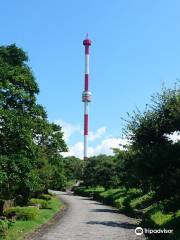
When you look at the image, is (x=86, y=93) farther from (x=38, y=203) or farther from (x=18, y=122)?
(x=18, y=122)

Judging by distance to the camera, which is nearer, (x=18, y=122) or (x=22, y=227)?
(x=18, y=122)

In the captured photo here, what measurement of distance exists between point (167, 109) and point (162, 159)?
344 centimetres

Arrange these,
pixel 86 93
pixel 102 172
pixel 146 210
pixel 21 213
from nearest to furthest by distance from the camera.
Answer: pixel 21 213
pixel 146 210
pixel 102 172
pixel 86 93

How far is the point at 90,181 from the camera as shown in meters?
84.8

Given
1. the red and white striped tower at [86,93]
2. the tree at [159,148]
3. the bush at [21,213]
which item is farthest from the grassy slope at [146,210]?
the red and white striped tower at [86,93]

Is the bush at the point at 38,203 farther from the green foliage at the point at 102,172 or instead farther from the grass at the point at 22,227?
the green foliage at the point at 102,172

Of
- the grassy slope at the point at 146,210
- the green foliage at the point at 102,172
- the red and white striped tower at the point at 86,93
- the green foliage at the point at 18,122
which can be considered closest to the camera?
the grassy slope at the point at 146,210

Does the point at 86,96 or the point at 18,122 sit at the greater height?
the point at 86,96

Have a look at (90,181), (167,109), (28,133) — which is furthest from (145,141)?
(90,181)

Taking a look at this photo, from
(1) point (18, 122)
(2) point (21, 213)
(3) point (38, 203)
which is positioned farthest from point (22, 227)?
(3) point (38, 203)

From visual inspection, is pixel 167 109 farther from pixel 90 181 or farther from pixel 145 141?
pixel 90 181

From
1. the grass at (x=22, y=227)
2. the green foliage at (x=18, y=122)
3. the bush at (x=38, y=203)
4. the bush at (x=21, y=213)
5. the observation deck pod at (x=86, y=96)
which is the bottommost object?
the grass at (x=22, y=227)

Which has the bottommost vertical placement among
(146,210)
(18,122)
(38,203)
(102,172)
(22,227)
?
(22,227)

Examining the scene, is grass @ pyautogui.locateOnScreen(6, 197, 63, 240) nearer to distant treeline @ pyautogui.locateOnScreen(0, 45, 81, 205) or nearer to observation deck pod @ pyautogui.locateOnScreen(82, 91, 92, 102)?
distant treeline @ pyautogui.locateOnScreen(0, 45, 81, 205)
